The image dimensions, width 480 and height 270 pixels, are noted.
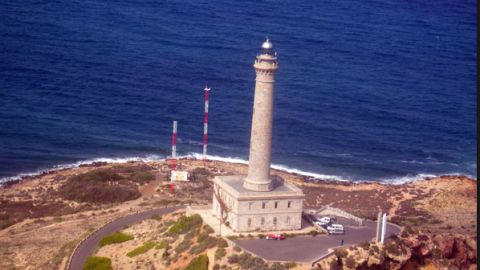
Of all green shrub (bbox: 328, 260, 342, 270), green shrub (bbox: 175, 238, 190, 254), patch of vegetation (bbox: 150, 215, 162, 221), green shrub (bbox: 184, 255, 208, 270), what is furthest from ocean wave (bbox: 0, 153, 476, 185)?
green shrub (bbox: 184, 255, 208, 270)

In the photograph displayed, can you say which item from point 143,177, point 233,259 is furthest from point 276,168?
point 233,259

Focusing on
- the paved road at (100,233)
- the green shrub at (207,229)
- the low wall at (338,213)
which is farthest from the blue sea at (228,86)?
the green shrub at (207,229)

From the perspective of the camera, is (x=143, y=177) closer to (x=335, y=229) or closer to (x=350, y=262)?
(x=335, y=229)

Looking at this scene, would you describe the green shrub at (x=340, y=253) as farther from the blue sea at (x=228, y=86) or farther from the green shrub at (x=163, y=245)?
the blue sea at (x=228, y=86)

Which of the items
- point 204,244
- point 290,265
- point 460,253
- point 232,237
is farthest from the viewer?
point 460,253

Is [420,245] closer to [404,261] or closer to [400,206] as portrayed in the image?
[404,261]

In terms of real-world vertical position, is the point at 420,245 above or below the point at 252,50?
below

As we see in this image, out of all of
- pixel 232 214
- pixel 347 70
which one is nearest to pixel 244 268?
pixel 232 214
